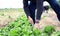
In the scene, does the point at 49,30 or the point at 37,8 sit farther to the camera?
the point at 37,8

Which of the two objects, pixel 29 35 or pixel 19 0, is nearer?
pixel 29 35

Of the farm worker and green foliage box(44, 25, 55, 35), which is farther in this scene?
the farm worker

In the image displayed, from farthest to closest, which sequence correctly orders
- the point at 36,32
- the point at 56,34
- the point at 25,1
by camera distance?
1. the point at 25,1
2. the point at 36,32
3. the point at 56,34

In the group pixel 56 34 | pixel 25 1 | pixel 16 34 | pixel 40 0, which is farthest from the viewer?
pixel 25 1

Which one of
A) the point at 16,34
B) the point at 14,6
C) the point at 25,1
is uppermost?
the point at 25,1

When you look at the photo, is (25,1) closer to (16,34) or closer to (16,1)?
(16,34)

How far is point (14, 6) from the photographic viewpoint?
11.9 m

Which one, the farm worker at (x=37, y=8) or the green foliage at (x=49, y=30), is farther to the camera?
the farm worker at (x=37, y=8)

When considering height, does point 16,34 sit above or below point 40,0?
below

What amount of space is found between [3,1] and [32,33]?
32.4 ft

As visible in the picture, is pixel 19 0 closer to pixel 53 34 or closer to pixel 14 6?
pixel 14 6

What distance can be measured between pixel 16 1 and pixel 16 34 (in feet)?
31.2

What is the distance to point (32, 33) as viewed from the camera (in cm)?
272

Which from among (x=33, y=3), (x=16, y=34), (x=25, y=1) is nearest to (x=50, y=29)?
(x=16, y=34)
